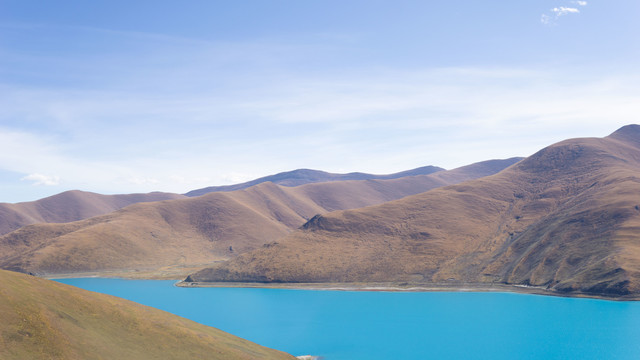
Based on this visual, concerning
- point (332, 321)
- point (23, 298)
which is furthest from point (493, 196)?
point (23, 298)

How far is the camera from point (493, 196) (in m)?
171

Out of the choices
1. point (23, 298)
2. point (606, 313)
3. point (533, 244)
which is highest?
point (23, 298)

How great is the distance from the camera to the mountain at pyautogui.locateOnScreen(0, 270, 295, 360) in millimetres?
35062

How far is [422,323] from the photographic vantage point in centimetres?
8138

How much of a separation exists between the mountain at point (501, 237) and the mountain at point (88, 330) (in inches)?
3095

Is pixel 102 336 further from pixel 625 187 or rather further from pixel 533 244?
pixel 625 187

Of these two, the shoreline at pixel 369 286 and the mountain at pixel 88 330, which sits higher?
the mountain at pixel 88 330

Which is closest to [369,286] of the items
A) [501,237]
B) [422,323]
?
[501,237]

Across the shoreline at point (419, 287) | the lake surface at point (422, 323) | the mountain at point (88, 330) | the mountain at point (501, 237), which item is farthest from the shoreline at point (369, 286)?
the mountain at point (88, 330)

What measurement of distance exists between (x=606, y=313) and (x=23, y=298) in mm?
83098

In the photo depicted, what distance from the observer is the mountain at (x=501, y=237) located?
350 ft

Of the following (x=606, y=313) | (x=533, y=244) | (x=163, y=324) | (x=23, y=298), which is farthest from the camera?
(x=533, y=244)

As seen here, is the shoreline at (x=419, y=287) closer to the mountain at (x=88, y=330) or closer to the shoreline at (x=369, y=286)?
the shoreline at (x=369, y=286)

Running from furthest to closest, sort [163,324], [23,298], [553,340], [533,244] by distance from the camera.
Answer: [533,244] < [553,340] < [163,324] < [23,298]
